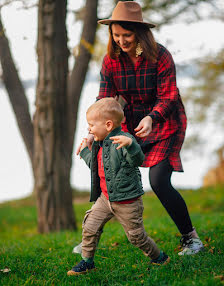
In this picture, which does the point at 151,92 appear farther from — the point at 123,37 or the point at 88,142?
the point at 88,142

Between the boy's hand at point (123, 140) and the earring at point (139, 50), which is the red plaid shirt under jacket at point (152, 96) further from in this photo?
the boy's hand at point (123, 140)

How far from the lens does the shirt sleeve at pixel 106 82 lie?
352cm

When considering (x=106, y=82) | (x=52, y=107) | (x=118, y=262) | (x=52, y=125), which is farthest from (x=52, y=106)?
(x=118, y=262)

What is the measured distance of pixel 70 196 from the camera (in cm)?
639

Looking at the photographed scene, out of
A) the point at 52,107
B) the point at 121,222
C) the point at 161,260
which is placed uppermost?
the point at 52,107

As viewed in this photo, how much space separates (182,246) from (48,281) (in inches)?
49.7

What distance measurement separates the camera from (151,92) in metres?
3.48

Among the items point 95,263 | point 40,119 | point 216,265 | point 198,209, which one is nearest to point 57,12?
point 40,119

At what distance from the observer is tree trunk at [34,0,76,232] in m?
5.71

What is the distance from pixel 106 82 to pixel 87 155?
73 cm

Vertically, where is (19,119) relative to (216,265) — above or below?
above

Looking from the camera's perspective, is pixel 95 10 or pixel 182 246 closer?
pixel 182 246

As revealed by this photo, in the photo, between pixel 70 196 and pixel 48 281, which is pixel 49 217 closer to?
pixel 70 196

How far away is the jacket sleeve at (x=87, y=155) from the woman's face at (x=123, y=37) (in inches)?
34.2
